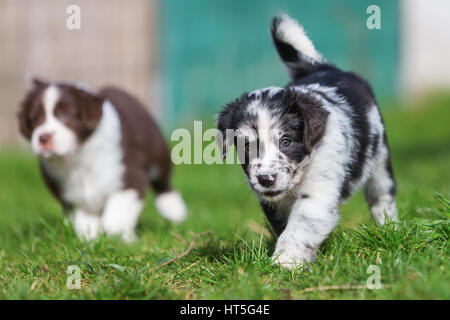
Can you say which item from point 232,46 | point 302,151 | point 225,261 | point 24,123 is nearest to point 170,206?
point 24,123

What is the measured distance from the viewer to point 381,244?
303cm

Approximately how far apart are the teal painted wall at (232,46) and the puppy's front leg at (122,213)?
489 cm

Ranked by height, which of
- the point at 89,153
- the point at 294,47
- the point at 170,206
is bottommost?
the point at 170,206

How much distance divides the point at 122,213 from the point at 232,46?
5.84 metres

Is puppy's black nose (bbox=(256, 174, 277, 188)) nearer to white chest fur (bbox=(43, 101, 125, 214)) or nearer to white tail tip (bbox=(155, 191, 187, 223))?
white chest fur (bbox=(43, 101, 125, 214))

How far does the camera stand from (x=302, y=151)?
3.17 metres

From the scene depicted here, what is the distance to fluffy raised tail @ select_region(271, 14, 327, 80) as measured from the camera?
392 cm

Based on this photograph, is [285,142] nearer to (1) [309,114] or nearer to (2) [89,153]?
(1) [309,114]

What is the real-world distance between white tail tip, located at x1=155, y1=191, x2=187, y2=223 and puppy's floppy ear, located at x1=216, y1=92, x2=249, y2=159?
188 cm

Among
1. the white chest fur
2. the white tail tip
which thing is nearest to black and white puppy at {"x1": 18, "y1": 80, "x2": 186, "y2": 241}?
the white chest fur

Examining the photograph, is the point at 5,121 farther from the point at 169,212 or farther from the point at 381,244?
the point at 381,244

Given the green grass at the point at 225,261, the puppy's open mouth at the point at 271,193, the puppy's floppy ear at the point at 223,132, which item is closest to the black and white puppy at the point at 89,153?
the green grass at the point at 225,261
